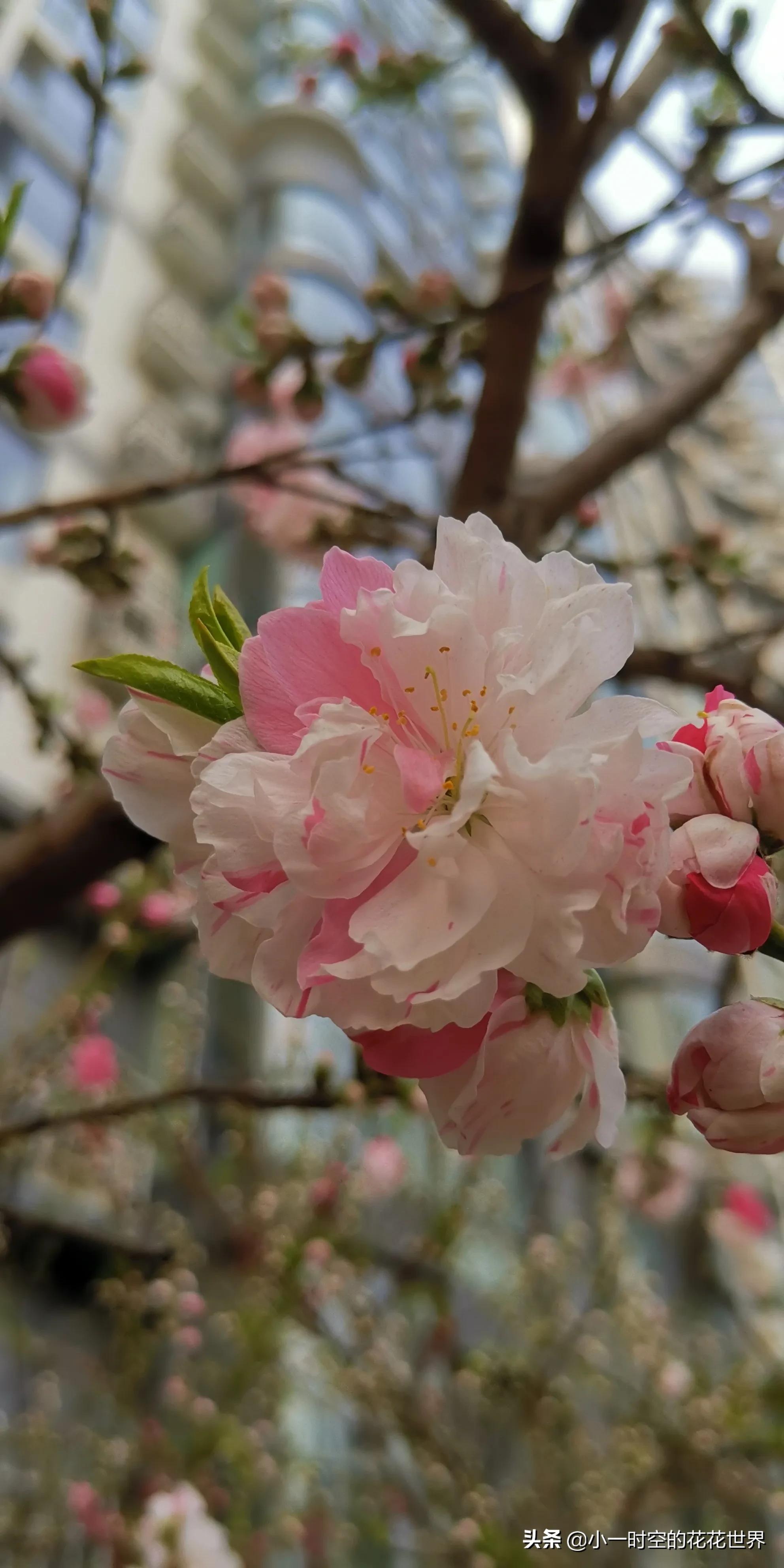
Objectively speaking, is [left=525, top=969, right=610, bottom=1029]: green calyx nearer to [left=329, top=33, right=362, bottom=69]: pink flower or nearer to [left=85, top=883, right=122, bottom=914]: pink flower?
[left=85, top=883, right=122, bottom=914]: pink flower

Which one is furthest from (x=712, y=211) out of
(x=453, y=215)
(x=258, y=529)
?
(x=453, y=215)

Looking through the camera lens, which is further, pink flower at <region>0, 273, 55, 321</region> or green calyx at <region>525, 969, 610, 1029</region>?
pink flower at <region>0, 273, 55, 321</region>

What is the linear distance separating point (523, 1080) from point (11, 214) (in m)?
0.49

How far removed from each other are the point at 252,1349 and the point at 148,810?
1.23 metres

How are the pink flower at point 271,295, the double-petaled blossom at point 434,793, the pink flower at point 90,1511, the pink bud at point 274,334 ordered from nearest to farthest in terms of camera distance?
the double-petaled blossom at point 434,793 < the pink bud at point 274,334 < the pink flower at point 271,295 < the pink flower at point 90,1511

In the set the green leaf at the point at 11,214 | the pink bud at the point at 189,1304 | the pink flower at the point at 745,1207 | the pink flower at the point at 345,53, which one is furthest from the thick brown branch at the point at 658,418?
the pink flower at the point at 745,1207

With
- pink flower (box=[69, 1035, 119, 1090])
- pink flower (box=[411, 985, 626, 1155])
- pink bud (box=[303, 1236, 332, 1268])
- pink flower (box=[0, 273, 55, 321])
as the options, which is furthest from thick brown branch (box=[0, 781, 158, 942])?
pink flower (box=[69, 1035, 119, 1090])

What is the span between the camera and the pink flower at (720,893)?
209 mm

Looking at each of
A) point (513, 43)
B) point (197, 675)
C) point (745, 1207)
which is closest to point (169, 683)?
point (197, 675)

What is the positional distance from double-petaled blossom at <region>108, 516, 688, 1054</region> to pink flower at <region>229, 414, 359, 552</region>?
2.18 ft

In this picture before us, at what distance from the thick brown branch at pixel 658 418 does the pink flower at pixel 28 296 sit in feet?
1.30

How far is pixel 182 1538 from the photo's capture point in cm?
86

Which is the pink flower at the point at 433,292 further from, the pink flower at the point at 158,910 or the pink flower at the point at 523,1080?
the pink flower at the point at 523,1080

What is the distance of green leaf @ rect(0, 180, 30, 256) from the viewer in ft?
1.55
